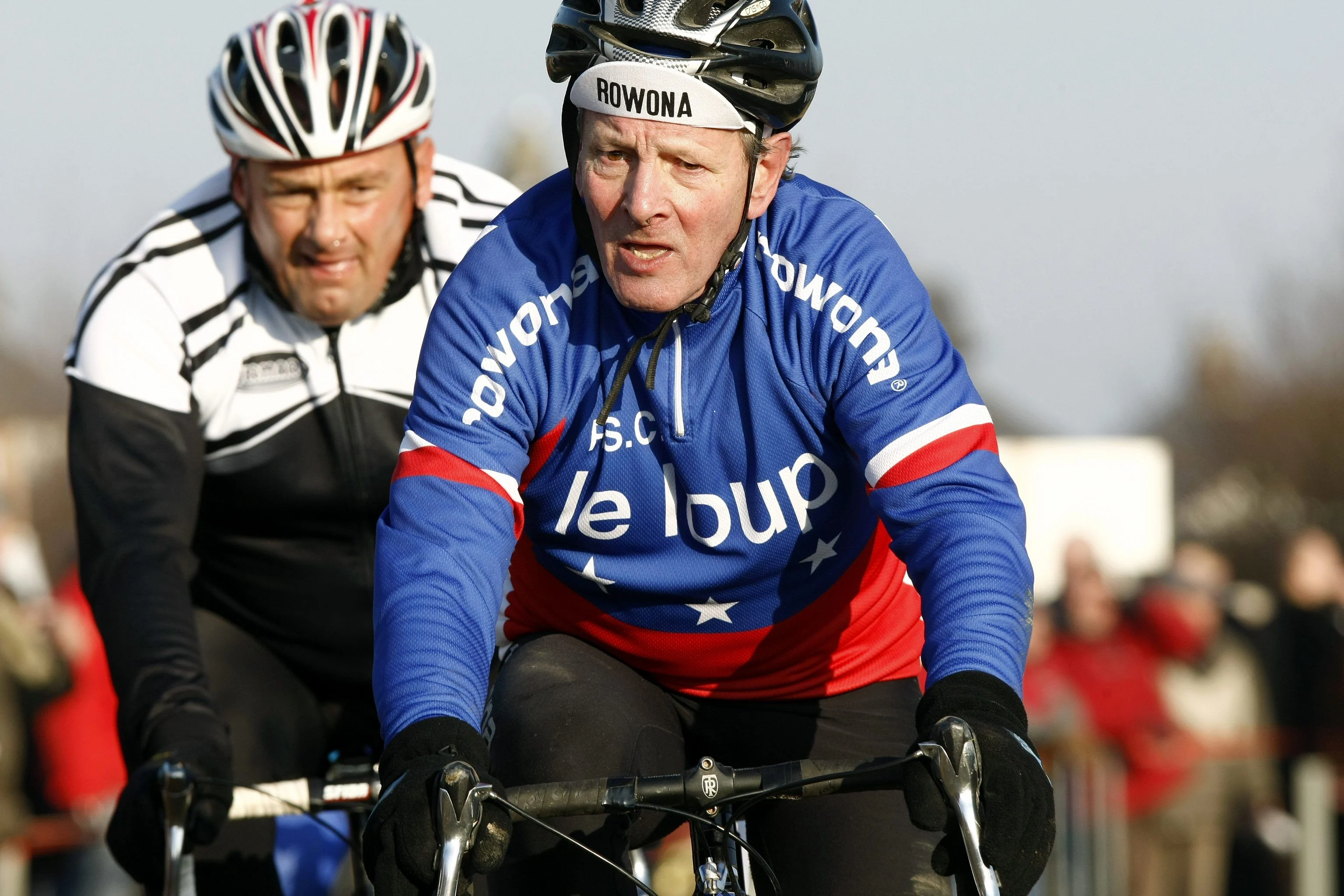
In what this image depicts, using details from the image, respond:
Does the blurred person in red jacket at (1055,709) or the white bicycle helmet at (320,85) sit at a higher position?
the white bicycle helmet at (320,85)

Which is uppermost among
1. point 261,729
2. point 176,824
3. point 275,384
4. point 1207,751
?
point 275,384

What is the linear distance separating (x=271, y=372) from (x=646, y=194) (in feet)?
6.07

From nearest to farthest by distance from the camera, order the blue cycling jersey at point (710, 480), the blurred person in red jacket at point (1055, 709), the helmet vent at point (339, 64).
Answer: the blue cycling jersey at point (710, 480)
the helmet vent at point (339, 64)
the blurred person in red jacket at point (1055, 709)

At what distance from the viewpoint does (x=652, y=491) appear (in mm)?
3375

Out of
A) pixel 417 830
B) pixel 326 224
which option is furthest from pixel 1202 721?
pixel 417 830

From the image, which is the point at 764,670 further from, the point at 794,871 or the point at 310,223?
the point at 310,223

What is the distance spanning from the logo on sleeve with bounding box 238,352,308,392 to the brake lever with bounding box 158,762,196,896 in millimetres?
1251

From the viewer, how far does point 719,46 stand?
324cm

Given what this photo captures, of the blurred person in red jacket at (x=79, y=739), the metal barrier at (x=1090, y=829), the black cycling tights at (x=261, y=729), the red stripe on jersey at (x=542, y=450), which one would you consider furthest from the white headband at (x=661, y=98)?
the metal barrier at (x=1090, y=829)

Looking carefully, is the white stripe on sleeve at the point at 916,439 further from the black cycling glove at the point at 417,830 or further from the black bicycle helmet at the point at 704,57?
the black cycling glove at the point at 417,830

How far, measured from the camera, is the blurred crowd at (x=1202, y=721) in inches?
372

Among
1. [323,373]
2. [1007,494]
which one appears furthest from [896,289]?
[323,373]

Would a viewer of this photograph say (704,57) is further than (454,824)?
Yes

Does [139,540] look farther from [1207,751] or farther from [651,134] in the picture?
[1207,751]
